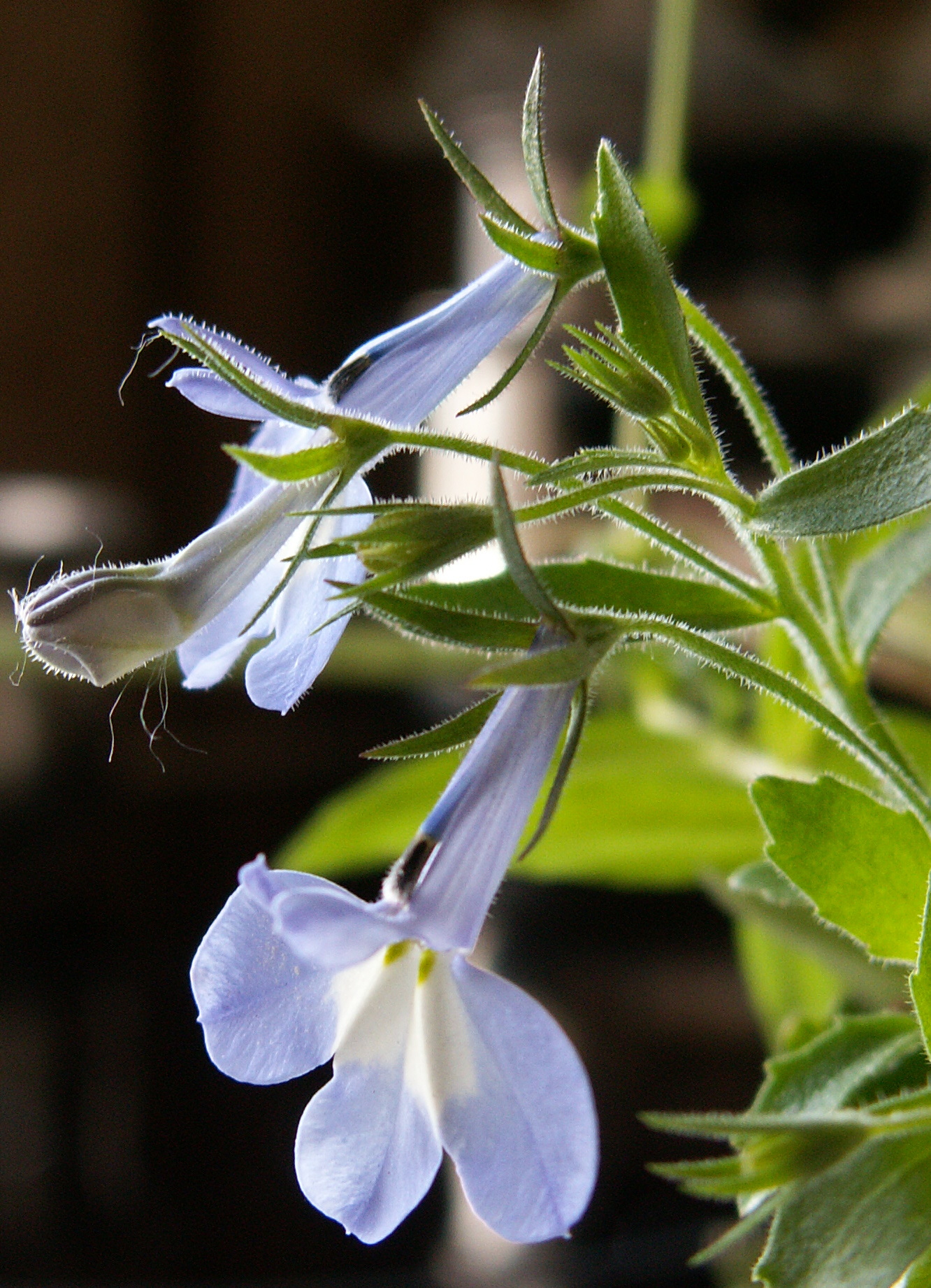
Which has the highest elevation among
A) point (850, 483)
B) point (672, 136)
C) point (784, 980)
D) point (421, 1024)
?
point (672, 136)

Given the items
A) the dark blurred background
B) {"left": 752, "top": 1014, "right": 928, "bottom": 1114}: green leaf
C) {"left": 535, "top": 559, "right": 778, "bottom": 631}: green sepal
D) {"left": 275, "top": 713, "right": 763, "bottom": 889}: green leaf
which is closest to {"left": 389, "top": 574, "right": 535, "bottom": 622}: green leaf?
{"left": 535, "top": 559, "right": 778, "bottom": 631}: green sepal

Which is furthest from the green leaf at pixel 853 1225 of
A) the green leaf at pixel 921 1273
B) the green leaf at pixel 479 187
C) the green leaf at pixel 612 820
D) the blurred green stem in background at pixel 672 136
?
the blurred green stem in background at pixel 672 136

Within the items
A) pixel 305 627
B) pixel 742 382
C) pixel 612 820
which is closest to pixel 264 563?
pixel 305 627

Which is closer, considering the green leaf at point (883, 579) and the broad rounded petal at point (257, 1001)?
the broad rounded petal at point (257, 1001)

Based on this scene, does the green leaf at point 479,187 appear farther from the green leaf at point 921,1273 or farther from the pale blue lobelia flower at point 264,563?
the green leaf at point 921,1273

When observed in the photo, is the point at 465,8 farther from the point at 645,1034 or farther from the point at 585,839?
the point at 585,839

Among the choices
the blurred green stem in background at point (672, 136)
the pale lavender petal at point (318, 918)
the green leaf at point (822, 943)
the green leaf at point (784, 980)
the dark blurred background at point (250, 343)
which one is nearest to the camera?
the pale lavender petal at point (318, 918)

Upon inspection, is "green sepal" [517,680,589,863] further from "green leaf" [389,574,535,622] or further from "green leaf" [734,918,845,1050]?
"green leaf" [734,918,845,1050]

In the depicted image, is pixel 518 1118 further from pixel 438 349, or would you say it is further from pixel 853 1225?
pixel 438 349
